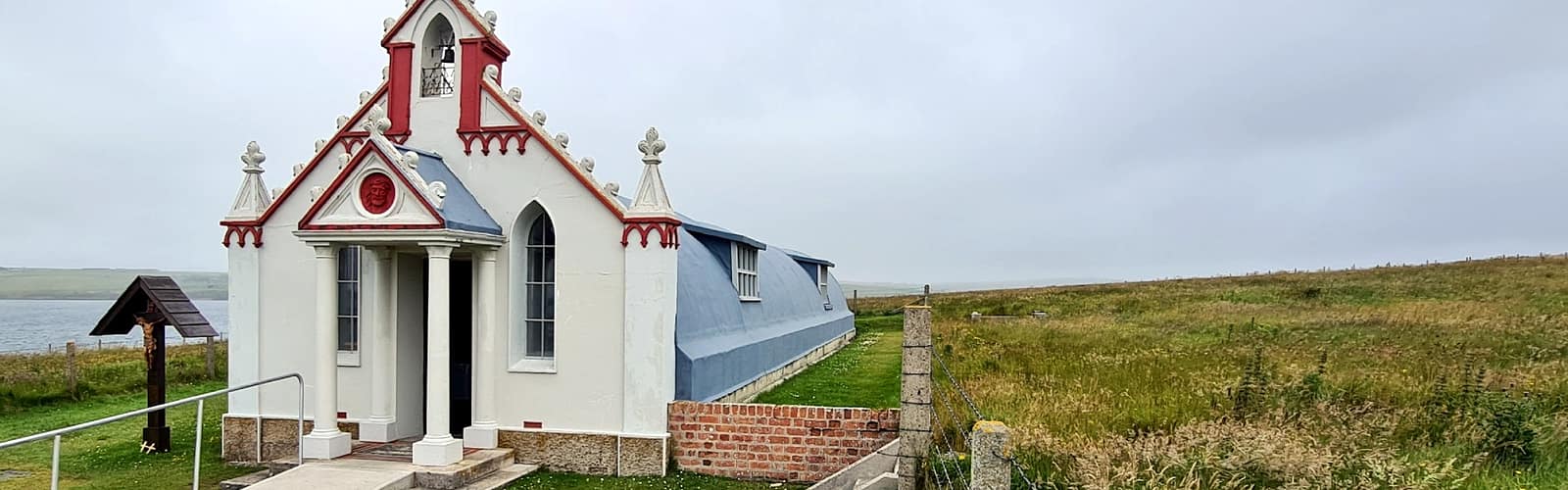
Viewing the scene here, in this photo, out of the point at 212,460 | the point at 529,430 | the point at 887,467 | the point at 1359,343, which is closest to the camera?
the point at 887,467

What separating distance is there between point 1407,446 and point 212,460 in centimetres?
1274

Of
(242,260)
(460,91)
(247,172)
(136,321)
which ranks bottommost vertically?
(136,321)

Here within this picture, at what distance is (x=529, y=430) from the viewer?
35.9 feet

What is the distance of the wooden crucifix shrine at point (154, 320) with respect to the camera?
1164cm

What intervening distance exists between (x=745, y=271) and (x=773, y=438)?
17.8 feet

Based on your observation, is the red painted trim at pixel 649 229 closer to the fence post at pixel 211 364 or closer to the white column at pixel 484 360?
the white column at pixel 484 360

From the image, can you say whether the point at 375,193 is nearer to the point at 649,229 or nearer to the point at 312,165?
the point at 312,165

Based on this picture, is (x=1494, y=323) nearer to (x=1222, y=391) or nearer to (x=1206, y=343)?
(x=1206, y=343)

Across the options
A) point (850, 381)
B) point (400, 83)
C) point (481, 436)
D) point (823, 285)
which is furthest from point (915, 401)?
point (823, 285)

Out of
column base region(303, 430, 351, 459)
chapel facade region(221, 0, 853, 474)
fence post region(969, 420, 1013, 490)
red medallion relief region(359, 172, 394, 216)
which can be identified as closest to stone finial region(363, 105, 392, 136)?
chapel facade region(221, 0, 853, 474)

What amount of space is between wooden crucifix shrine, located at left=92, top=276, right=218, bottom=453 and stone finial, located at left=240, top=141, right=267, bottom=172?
185 centimetres

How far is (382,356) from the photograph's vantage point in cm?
1103

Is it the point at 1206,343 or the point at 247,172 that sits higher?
the point at 247,172

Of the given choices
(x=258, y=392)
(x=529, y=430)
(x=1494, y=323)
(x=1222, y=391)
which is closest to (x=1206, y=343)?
(x=1494, y=323)
